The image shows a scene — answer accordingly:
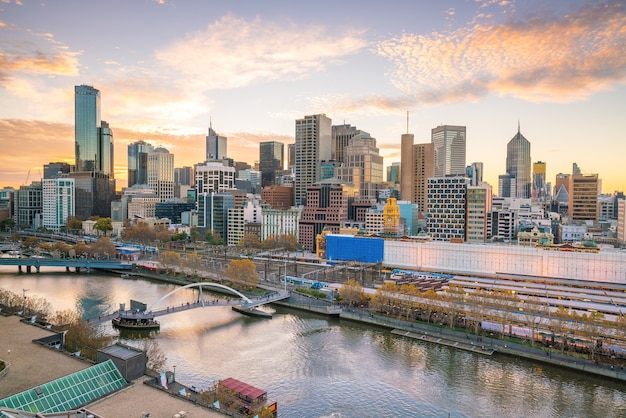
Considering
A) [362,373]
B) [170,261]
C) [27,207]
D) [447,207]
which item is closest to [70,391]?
[362,373]

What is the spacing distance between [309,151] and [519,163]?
10244 centimetres

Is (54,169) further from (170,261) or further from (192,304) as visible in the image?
(192,304)

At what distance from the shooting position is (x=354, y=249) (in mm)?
62156

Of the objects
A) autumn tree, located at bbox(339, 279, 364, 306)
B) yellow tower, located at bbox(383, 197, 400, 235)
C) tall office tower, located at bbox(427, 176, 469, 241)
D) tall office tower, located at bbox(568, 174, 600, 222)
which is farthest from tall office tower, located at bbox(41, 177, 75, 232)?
tall office tower, located at bbox(568, 174, 600, 222)

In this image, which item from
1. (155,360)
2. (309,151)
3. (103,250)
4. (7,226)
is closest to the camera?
(155,360)

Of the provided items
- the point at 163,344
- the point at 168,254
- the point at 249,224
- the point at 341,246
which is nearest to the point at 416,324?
the point at 163,344

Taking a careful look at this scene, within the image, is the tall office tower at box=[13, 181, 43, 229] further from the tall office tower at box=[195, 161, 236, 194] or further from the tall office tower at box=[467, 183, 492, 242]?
the tall office tower at box=[467, 183, 492, 242]

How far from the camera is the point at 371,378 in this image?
25812 mm

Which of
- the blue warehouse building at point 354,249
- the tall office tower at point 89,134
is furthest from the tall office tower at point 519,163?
the tall office tower at point 89,134

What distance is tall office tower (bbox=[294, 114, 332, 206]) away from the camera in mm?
129000

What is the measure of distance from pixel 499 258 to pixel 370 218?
3239 centimetres

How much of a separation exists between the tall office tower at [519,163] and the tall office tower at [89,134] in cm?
16455

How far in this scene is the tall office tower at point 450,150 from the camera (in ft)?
564

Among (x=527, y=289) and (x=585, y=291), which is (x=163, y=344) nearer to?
(x=527, y=289)
